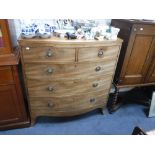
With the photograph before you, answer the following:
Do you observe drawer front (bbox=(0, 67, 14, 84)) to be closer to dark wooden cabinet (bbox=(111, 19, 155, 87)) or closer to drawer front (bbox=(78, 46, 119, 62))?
drawer front (bbox=(78, 46, 119, 62))

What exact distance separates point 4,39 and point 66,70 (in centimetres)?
58

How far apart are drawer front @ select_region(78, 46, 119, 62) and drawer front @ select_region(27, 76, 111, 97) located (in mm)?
247

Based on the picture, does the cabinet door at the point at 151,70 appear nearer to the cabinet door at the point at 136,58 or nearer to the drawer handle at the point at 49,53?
the cabinet door at the point at 136,58

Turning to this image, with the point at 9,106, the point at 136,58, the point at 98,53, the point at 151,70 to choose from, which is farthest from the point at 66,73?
the point at 151,70

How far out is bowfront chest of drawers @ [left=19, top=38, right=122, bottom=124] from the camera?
1284 millimetres

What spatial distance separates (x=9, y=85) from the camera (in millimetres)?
1419

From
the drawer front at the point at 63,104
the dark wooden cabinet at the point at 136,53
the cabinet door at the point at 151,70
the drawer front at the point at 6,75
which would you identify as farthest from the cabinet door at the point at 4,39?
the cabinet door at the point at 151,70

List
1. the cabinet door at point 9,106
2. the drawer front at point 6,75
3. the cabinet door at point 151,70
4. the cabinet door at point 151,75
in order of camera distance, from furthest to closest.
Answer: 1. the cabinet door at point 151,75
2. the cabinet door at point 151,70
3. the cabinet door at point 9,106
4. the drawer front at point 6,75

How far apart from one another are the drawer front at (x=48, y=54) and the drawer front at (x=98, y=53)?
9 centimetres

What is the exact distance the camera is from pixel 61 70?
1.41 meters

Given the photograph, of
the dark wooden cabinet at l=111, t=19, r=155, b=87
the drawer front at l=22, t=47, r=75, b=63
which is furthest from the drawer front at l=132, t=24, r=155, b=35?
the drawer front at l=22, t=47, r=75, b=63

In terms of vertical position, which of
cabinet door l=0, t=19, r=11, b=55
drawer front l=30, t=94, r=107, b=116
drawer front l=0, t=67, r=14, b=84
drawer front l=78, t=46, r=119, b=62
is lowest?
drawer front l=30, t=94, r=107, b=116

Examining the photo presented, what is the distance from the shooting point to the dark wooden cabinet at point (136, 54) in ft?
4.85
